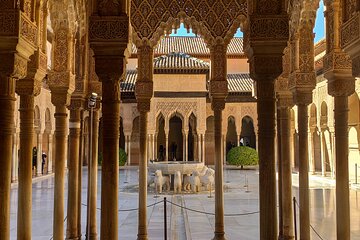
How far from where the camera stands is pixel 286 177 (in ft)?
21.6

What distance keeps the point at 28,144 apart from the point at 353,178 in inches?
699

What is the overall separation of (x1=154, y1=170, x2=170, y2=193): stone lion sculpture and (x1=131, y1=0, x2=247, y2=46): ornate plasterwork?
27.8 feet

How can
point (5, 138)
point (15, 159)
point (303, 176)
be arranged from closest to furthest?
point (5, 138) < point (303, 176) < point (15, 159)

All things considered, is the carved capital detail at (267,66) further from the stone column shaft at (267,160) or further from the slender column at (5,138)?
the slender column at (5,138)

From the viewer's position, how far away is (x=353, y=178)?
19.3m

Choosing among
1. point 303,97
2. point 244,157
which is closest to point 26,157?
point 303,97

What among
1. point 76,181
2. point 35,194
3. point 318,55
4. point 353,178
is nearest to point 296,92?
point 76,181

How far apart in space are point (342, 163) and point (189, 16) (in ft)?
13.1

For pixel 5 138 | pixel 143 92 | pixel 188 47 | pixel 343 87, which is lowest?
pixel 5 138

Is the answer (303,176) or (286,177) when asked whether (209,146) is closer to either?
(286,177)

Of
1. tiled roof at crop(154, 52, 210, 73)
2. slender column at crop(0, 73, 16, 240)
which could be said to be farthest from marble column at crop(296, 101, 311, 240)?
tiled roof at crop(154, 52, 210, 73)

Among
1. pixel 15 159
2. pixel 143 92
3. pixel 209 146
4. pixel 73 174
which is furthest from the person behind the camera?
pixel 209 146

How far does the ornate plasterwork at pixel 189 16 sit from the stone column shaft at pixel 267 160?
3.42 m

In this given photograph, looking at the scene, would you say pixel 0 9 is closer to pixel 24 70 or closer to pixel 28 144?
pixel 24 70
